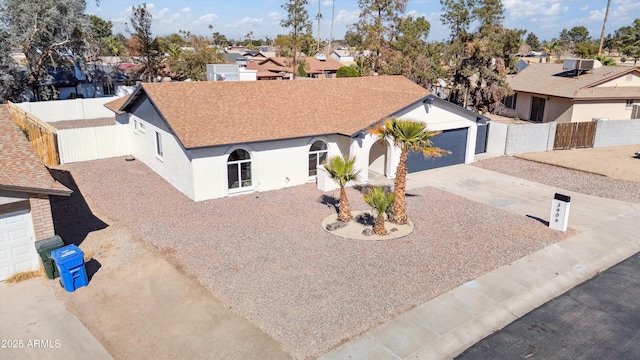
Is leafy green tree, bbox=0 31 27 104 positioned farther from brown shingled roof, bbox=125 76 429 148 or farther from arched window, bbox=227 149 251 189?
arched window, bbox=227 149 251 189

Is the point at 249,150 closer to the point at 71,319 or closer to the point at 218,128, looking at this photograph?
the point at 218,128

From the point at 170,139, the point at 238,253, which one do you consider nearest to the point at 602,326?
the point at 238,253

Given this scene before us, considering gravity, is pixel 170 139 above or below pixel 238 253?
above

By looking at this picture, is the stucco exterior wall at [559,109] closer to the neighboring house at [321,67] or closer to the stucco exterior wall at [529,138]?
the stucco exterior wall at [529,138]

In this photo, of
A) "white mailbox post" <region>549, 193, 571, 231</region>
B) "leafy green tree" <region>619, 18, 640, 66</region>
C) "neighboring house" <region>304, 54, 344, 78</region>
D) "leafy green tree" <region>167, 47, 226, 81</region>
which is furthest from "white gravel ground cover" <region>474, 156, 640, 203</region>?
"leafy green tree" <region>619, 18, 640, 66</region>

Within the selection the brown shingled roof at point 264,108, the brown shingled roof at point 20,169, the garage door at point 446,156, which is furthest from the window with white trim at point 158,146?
the garage door at point 446,156
